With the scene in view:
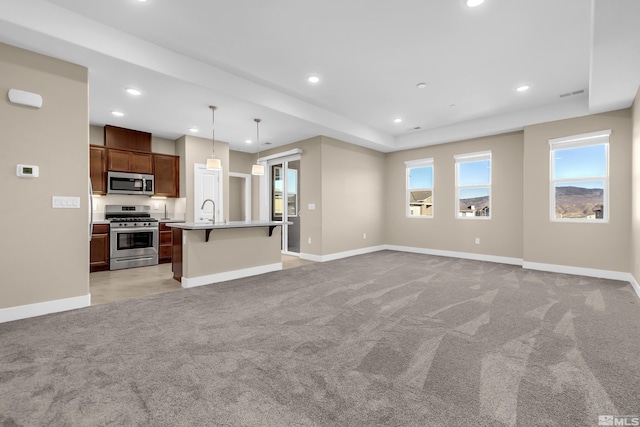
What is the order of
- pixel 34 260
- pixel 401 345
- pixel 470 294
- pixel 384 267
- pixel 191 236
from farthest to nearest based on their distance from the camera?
pixel 384 267, pixel 191 236, pixel 470 294, pixel 34 260, pixel 401 345

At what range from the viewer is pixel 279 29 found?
3.03 metres

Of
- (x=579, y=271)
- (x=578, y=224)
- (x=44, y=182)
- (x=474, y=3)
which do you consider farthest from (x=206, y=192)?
(x=579, y=271)

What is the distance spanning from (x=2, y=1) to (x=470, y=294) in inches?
223

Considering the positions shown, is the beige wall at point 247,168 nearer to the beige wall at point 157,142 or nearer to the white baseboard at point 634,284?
the beige wall at point 157,142

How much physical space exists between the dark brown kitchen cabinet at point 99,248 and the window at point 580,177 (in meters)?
8.09

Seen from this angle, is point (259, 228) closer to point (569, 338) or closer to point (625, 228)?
point (569, 338)

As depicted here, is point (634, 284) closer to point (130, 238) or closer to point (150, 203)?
point (130, 238)

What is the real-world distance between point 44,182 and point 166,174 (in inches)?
132

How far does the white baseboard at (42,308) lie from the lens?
2837mm

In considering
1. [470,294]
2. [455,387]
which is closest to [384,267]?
[470,294]

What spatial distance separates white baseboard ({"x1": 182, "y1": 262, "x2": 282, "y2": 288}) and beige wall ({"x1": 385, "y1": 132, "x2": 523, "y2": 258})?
12.4 feet

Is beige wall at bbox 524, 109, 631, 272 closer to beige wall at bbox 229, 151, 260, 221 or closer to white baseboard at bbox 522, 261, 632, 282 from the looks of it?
white baseboard at bbox 522, 261, 632, 282

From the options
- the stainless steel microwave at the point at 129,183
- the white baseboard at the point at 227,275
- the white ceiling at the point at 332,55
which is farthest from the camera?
the stainless steel microwave at the point at 129,183

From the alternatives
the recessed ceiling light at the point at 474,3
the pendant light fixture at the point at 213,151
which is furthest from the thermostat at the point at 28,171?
the recessed ceiling light at the point at 474,3
